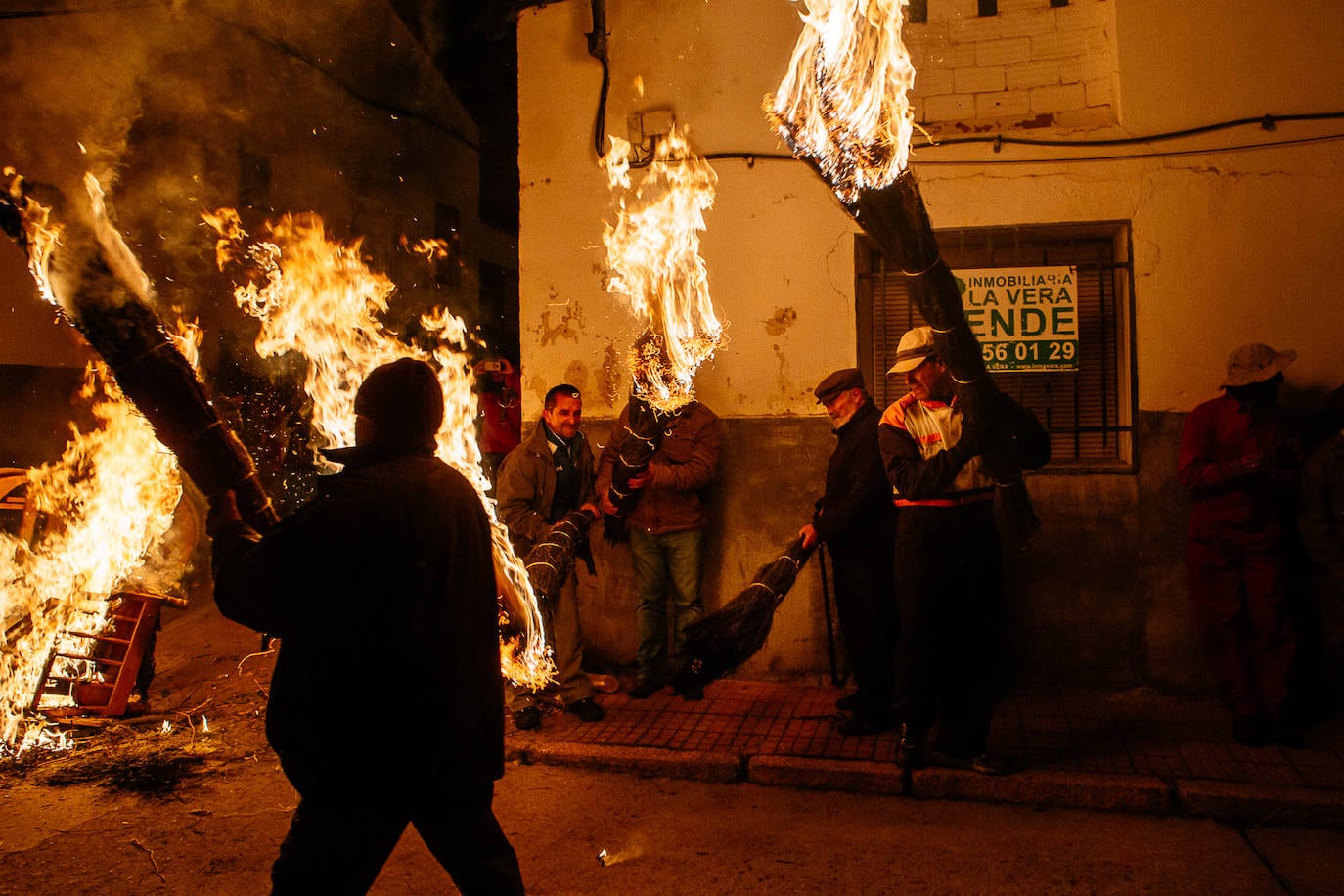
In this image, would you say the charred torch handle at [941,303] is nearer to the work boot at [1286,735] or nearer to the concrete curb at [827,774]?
the concrete curb at [827,774]

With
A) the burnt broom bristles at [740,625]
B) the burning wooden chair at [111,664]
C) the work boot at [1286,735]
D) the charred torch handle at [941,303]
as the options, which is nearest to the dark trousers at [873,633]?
the burnt broom bristles at [740,625]

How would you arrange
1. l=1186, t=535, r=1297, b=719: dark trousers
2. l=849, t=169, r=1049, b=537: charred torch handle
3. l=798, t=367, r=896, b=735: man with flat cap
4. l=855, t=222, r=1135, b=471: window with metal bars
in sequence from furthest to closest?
l=855, t=222, r=1135, b=471: window with metal bars
l=798, t=367, r=896, b=735: man with flat cap
l=1186, t=535, r=1297, b=719: dark trousers
l=849, t=169, r=1049, b=537: charred torch handle

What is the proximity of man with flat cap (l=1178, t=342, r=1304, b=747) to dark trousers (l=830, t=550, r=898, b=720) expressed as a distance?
1.98m

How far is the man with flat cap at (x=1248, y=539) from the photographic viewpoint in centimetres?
548

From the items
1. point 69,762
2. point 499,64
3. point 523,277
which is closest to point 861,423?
point 523,277

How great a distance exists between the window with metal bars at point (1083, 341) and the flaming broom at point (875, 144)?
2419 mm

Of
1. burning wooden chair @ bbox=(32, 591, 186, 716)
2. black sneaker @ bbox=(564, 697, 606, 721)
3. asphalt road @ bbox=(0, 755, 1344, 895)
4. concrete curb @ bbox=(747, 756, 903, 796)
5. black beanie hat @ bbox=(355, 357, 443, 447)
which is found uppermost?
black beanie hat @ bbox=(355, 357, 443, 447)

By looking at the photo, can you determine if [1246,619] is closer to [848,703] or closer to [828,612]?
[848,703]

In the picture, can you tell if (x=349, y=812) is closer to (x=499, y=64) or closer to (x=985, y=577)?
(x=985, y=577)

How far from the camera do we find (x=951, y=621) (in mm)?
5070

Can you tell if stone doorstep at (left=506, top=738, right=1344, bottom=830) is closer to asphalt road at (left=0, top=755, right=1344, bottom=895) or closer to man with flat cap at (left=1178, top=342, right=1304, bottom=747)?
asphalt road at (left=0, top=755, right=1344, bottom=895)

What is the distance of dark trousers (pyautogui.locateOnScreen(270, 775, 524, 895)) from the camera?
2.79m

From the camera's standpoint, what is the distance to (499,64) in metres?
12.0

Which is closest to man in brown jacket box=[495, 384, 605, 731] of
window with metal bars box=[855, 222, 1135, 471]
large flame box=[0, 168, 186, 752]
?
large flame box=[0, 168, 186, 752]
